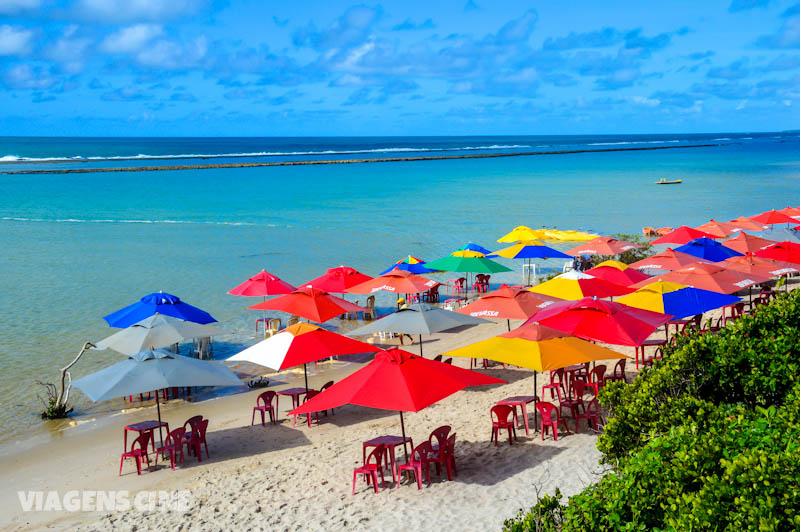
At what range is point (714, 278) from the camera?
14320mm

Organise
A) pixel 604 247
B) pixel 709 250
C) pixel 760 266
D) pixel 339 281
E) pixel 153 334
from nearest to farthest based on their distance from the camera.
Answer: pixel 153 334, pixel 760 266, pixel 339 281, pixel 709 250, pixel 604 247

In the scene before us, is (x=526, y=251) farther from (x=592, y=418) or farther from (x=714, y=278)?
(x=592, y=418)

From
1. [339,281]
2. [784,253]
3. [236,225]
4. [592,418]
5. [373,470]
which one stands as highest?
[236,225]

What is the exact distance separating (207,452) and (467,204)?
4421cm

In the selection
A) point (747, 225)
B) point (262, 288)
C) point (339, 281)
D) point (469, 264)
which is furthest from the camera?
point (747, 225)

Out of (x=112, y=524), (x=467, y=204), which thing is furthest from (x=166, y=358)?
(x=467, y=204)

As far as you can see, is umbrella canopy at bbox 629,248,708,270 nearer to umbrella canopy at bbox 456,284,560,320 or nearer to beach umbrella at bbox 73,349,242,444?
umbrella canopy at bbox 456,284,560,320

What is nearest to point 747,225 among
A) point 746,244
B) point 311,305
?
point 746,244

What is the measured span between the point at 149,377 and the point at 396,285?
843 cm

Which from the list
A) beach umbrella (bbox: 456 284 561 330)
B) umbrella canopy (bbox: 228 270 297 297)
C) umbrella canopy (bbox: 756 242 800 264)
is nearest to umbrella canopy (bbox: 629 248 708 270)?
umbrella canopy (bbox: 756 242 800 264)

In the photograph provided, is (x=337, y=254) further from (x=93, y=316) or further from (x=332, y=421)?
(x=332, y=421)

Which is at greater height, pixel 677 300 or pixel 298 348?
pixel 677 300

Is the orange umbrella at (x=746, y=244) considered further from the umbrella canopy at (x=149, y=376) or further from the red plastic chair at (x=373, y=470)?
the umbrella canopy at (x=149, y=376)

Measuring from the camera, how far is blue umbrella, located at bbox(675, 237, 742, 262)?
19.6 metres
